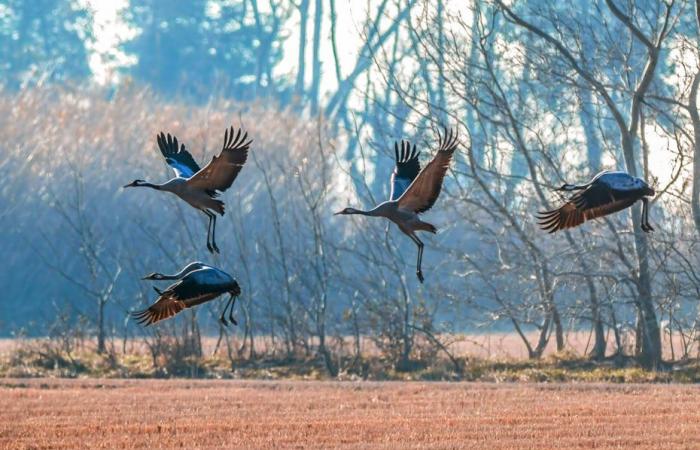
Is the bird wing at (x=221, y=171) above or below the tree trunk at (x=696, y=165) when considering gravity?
below

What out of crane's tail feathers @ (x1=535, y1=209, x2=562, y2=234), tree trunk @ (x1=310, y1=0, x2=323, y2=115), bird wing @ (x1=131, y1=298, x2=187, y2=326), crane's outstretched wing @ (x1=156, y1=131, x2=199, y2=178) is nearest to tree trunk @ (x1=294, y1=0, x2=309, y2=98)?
tree trunk @ (x1=310, y1=0, x2=323, y2=115)

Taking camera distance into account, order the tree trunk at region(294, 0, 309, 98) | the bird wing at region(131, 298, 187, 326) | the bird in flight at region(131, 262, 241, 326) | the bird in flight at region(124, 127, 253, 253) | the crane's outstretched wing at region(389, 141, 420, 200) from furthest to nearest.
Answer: the tree trunk at region(294, 0, 309, 98)
the crane's outstretched wing at region(389, 141, 420, 200)
the bird wing at region(131, 298, 187, 326)
the bird in flight at region(124, 127, 253, 253)
the bird in flight at region(131, 262, 241, 326)

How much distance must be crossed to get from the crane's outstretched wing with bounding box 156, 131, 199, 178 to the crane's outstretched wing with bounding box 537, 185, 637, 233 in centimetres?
265

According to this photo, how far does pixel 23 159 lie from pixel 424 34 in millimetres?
14760

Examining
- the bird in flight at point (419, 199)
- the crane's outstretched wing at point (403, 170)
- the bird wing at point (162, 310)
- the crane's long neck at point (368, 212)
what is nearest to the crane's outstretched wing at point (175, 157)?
the bird wing at point (162, 310)

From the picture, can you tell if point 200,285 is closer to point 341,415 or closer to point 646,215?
point 646,215

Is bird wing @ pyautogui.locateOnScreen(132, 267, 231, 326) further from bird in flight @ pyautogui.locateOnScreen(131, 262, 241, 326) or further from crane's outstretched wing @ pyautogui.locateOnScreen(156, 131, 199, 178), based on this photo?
crane's outstretched wing @ pyautogui.locateOnScreen(156, 131, 199, 178)

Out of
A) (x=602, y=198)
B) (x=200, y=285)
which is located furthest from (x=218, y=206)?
(x=602, y=198)

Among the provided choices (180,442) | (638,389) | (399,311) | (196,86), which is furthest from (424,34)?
(196,86)

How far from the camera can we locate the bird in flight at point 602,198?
9.75m

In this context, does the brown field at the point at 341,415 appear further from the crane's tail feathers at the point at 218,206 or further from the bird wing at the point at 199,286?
the crane's tail feathers at the point at 218,206

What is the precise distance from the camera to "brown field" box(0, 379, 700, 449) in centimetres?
1511

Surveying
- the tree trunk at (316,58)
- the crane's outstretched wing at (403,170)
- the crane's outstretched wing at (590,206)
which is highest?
the tree trunk at (316,58)

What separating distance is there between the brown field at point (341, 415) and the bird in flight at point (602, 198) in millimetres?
4366
